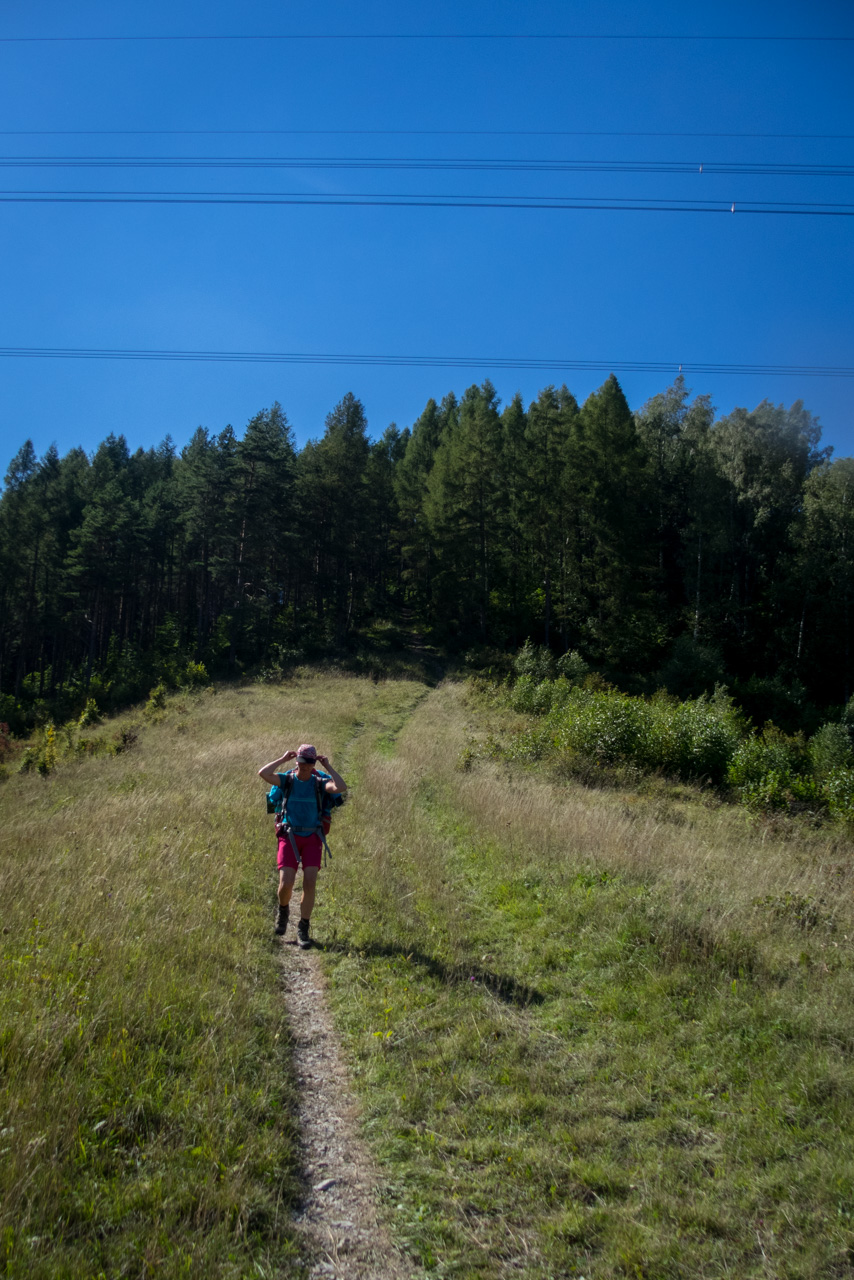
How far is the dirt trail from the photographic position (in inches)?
122

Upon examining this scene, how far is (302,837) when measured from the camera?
6949mm

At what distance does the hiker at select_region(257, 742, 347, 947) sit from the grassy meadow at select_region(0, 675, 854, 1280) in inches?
14.1

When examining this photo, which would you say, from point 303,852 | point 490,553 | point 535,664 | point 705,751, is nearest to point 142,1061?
point 303,852

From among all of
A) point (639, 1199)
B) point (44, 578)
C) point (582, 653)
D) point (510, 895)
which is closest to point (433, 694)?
point (582, 653)

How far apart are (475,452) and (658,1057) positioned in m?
42.2

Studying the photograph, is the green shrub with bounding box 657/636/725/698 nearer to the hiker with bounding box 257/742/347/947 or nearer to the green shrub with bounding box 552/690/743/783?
the green shrub with bounding box 552/690/743/783

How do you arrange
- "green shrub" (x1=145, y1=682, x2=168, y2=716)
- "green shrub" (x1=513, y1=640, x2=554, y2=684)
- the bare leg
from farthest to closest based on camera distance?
"green shrub" (x1=513, y1=640, x2=554, y2=684), "green shrub" (x1=145, y1=682, x2=168, y2=716), the bare leg

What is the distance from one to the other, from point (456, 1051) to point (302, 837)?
287 centimetres

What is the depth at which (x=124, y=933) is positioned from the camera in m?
5.62

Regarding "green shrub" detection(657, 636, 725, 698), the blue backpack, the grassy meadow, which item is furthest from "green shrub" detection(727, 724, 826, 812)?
"green shrub" detection(657, 636, 725, 698)

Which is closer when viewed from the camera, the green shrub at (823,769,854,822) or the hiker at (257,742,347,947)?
the hiker at (257,742,347,947)

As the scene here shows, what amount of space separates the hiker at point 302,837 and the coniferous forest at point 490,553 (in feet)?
99.6

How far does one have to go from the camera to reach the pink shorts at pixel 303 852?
22.4 feet

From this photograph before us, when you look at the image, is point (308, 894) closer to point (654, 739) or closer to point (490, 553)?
point (654, 739)
